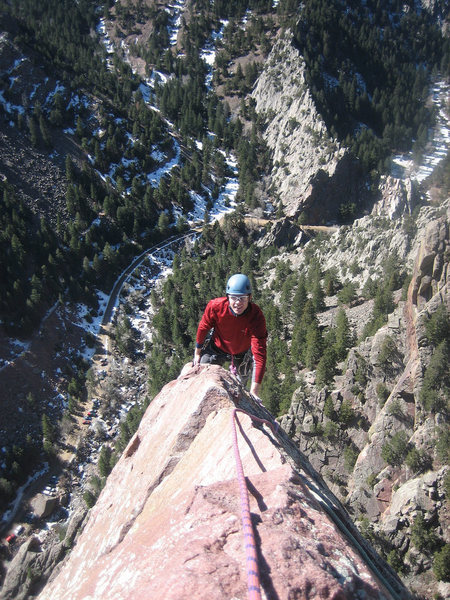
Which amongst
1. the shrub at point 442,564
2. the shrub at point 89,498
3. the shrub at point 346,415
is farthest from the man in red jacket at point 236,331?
the shrub at point 89,498

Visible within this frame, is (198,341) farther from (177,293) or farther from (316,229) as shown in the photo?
(316,229)

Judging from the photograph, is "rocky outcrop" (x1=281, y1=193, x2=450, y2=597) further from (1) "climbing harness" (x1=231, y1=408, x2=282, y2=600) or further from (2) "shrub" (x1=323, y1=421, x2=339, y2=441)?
(1) "climbing harness" (x1=231, y1=408, x2=282, y2=600)

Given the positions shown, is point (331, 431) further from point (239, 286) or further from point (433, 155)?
point (433, 155)

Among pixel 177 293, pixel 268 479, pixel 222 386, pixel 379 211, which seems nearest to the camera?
pixel 268 479

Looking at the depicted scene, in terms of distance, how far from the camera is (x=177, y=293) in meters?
69.9

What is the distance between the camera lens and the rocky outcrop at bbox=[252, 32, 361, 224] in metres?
86.6

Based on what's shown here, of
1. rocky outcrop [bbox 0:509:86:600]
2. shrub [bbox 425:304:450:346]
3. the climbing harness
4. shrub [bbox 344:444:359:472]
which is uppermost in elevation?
the climbing harness

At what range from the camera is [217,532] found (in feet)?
12.6

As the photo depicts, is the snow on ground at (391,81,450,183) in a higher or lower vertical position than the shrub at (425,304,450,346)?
higher

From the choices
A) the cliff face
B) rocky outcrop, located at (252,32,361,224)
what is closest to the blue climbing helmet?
the cliff face

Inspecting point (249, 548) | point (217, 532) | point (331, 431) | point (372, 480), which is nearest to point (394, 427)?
point (372, 480)

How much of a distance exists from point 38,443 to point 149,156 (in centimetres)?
7262

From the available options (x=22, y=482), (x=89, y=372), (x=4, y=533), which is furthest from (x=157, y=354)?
(x=4, y=533)

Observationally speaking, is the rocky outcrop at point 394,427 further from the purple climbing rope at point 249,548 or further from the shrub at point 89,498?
the shrub at point 89,498
